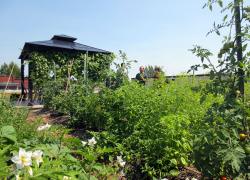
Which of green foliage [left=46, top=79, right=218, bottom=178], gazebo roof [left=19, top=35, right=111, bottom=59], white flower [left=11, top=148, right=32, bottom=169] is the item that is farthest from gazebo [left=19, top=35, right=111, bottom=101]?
white flower [left=11, top=148, right=32, bottom=169]

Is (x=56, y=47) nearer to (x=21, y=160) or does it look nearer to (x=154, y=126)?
(x=154, y=126)

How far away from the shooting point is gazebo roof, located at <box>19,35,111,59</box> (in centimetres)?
1586

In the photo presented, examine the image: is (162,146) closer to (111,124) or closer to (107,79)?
(111,124)

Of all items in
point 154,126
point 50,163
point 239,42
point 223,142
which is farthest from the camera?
point 154,126

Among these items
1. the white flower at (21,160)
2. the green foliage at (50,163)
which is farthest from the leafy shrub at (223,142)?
the white flower at (21,160)

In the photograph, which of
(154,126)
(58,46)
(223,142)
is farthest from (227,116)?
(58,46)

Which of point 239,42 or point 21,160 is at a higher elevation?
point 239,42

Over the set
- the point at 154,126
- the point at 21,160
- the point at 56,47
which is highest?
the point at 56,47

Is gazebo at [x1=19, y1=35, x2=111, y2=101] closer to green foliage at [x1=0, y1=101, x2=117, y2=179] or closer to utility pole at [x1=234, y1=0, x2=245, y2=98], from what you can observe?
utility pole at [x1=234, y1=0, x2=245, y2=98]

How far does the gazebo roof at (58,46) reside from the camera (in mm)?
15859

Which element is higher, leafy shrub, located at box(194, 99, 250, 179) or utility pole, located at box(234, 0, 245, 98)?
utility pole, located at box(234, 0, 245, 98)

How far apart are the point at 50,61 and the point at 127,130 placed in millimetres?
12149

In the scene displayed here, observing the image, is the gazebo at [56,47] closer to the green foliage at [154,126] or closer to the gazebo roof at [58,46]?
the gazebo roof at [58,46]

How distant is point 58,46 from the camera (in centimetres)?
1608
